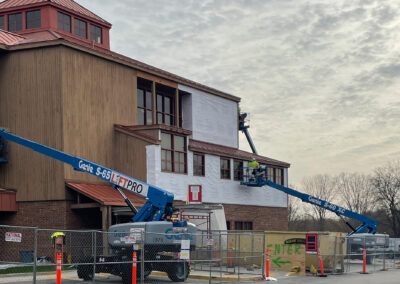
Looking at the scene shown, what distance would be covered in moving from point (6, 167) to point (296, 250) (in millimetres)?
17141

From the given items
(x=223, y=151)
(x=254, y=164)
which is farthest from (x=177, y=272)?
(x=254, y=164)

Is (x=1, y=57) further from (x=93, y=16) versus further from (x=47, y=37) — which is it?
(x=93, y=16)

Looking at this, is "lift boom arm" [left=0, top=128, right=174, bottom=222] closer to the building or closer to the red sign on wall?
the building

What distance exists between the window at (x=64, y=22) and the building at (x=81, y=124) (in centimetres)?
7

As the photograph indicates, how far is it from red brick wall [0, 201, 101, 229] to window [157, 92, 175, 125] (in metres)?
11.9

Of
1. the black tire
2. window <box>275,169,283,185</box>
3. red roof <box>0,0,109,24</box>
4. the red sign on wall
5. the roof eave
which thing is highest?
red roof <box>0,0,109,24</box>

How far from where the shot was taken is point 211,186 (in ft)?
139

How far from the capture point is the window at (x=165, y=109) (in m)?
44.3

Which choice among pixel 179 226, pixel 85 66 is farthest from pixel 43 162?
pixel 179 226

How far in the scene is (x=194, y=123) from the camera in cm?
4625

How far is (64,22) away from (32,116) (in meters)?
10.2

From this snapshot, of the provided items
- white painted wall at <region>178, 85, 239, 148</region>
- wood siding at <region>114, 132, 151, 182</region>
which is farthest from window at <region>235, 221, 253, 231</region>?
wood siding at <region>114, 132, 151, 182</region>

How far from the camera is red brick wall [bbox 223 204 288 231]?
44.2 meters

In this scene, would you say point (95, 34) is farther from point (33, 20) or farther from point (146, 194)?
point (146, 194)
